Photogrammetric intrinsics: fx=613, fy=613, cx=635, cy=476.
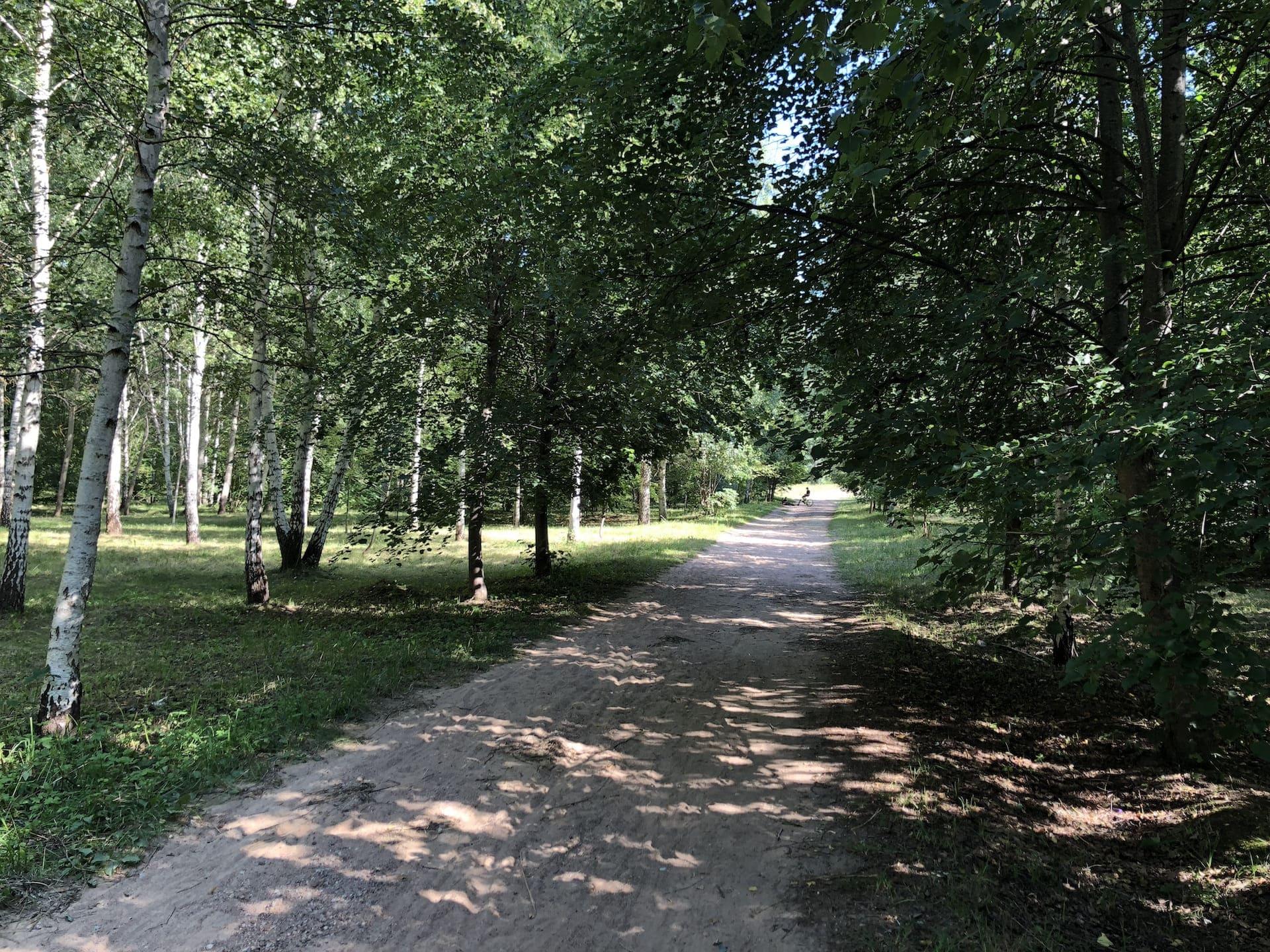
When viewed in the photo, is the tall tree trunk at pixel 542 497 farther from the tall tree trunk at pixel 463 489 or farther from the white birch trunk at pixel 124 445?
the white birch trunk at pixel 124 445

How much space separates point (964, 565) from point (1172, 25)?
416cm

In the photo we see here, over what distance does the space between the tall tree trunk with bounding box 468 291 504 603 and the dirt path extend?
11.6 ft

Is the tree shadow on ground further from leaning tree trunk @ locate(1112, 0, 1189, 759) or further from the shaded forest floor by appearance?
leaning tree trunk @ locate(1112, 0, 1189, 759)

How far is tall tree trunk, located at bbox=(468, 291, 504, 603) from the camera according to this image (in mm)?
9398

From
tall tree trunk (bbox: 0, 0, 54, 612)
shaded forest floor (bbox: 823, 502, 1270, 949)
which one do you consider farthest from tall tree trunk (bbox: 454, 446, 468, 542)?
shaded forest floor (bbox: 823, 502, 1270, 949)

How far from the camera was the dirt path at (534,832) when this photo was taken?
2.99 meters

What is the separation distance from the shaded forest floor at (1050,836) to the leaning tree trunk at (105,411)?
5.70 metres

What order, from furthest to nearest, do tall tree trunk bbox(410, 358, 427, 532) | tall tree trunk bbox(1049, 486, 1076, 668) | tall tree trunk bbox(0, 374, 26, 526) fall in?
tall tree trunk bbox(0, 374, 26, 526) < tall tree trunk bbox(410, 358, 427, 532) < tall tree trunk bbox(1049, 486, 1076, 668)

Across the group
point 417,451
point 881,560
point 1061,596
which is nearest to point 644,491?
point 881,560

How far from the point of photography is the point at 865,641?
8305mm

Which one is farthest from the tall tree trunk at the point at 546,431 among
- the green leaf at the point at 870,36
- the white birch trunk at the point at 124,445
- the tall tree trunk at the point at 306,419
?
the white birch trunk at the point at 124,445

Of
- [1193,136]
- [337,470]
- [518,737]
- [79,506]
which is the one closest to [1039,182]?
[1193,136]

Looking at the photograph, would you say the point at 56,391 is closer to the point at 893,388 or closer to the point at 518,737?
the point at 518,737

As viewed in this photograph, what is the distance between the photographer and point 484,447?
942 centimetres
